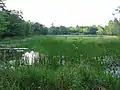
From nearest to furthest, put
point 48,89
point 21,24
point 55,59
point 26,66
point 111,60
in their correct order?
point 48,89, point 26,66, point 55,59, point 111,60, point 21,24

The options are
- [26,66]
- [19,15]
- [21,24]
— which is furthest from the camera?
[19,15]

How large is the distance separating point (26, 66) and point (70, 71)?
620 millimetres

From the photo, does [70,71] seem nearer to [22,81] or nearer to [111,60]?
[22,81]

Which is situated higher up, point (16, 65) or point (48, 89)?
point (16, 65)

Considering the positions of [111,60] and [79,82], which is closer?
[79,82]

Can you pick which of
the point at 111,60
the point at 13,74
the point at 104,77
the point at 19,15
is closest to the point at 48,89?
the point at 13,74

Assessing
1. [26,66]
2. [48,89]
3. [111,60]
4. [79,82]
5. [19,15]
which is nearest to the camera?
[79,82]

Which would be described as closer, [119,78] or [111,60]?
[119,78]

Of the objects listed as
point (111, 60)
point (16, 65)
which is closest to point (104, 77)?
point (16, 65)

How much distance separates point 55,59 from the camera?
4711 mm

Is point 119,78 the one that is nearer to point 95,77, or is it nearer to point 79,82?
point 95,77

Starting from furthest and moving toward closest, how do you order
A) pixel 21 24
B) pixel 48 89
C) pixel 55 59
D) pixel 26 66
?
pixel 21 24 < pixel 55 59 < pixel 26 66 < pixel 48 89

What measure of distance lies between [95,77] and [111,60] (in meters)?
1.90

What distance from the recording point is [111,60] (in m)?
5.30
